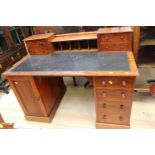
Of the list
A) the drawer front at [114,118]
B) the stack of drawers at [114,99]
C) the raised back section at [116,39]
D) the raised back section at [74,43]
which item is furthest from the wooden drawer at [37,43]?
the drawer front at [114,118]

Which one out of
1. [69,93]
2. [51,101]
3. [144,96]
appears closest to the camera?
[51,101]

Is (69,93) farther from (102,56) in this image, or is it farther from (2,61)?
(2,61)

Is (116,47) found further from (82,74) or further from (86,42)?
(82,74)

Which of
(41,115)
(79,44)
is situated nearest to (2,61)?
(41,115)

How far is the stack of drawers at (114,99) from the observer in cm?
144

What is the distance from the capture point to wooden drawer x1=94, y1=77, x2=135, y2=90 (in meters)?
1.40

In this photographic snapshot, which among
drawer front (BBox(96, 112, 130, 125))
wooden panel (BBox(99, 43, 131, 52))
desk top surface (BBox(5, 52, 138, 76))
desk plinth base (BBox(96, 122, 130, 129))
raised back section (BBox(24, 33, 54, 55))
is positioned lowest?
desk plinth base (BBox(96, 122, 130, 129))

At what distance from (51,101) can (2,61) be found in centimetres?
135

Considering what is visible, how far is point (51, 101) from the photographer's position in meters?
2.05

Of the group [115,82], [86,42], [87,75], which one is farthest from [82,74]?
[86,42]

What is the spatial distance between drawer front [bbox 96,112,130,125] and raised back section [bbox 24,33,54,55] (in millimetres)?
1036

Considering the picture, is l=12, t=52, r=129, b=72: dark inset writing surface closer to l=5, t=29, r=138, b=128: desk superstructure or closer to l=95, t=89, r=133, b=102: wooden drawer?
l=5, t=29, r=138, b=128: desk superstructure

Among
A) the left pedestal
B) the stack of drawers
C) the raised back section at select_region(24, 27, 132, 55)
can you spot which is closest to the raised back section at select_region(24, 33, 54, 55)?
the raised back section at select_region(24, 27, 132, 55)

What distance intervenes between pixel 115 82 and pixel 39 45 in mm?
1102
